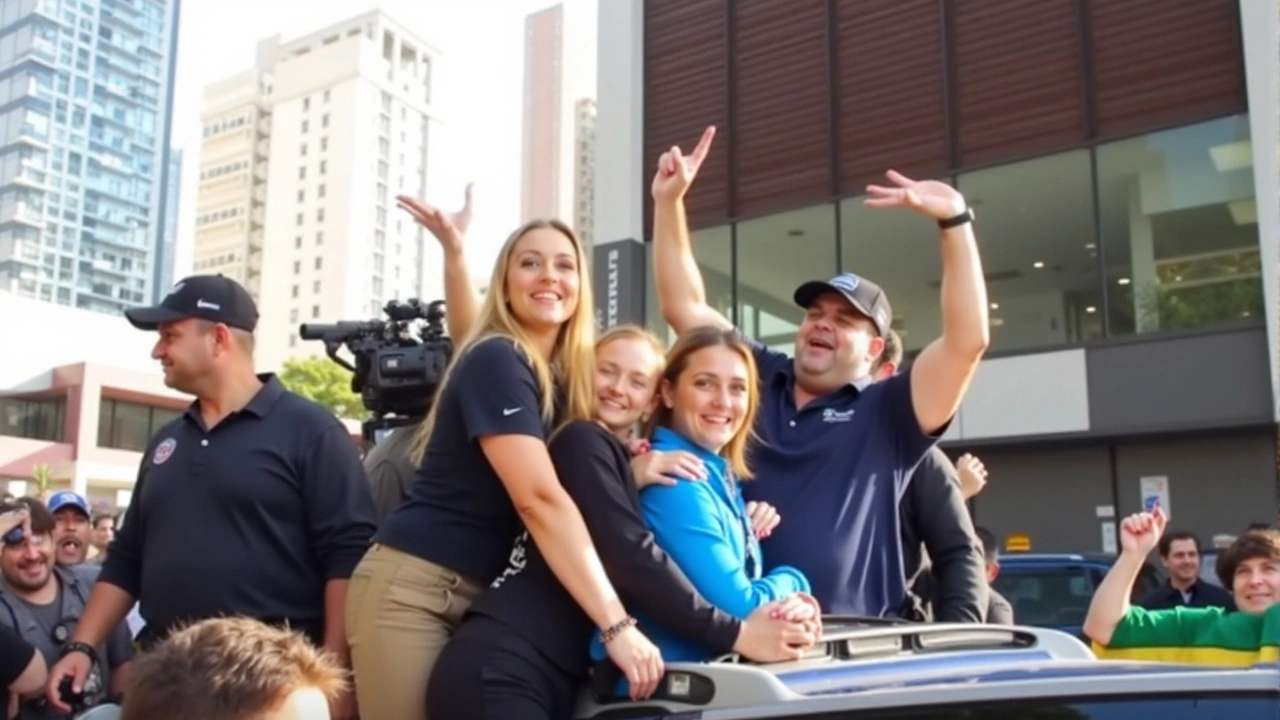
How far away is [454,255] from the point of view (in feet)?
11.0

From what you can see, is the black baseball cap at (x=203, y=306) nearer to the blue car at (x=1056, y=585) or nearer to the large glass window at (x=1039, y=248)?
the blue car at (x=1056, y=585)

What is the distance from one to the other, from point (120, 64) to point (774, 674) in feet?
345

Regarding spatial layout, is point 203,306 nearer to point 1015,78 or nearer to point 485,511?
point 485,511

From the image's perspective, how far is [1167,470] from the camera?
1470 centimetres

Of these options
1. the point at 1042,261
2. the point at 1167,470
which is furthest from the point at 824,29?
the point at 1167,470

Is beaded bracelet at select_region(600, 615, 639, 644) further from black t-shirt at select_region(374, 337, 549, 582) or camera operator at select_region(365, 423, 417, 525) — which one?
camera operator at select_region(365, 423, 417, 525)

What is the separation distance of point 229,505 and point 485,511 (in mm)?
948

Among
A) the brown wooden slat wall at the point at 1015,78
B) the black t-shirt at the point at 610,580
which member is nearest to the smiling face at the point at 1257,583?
the black t-shirt at the point at 610,580

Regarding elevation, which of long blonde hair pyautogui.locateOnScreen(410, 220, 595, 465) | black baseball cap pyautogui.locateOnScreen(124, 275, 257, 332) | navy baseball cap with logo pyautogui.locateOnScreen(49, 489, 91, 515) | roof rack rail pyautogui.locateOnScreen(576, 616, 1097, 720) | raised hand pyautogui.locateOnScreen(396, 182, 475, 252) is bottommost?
roof rack rail pyautogui.locateOnScreen(576, 616, 1097, 720)

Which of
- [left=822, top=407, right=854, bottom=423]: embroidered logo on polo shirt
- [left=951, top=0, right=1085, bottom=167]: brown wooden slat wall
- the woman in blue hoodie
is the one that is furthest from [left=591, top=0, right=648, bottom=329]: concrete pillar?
the woman in blue hoodie

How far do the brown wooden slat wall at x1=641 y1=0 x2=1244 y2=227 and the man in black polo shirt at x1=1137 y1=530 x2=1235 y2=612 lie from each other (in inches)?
382

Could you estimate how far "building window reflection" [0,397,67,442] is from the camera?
40.8 m

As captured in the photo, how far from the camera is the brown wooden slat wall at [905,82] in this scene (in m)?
15.1

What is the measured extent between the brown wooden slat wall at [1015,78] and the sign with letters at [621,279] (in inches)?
212
